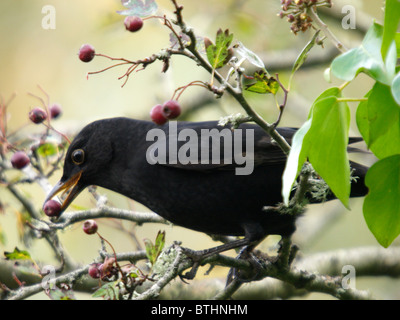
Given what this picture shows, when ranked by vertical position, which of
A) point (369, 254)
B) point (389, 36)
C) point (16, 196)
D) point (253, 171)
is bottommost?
point (369, 254)

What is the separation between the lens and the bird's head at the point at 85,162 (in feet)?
12.2

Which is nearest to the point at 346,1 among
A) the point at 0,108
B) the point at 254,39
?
the point at 254,39

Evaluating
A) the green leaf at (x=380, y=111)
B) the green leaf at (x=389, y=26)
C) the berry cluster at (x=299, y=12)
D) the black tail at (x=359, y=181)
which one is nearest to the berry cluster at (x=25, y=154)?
the berry cluster at (x=299, y=12)

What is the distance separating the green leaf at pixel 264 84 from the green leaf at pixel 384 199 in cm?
56

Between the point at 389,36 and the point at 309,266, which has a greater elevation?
the point at 389,36

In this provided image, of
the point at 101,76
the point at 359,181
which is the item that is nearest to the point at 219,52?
the point at 359,181

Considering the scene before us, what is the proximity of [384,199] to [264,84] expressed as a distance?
2.13 ft

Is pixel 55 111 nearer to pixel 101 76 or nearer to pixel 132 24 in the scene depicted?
pixel 132 24

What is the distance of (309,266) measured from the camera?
4398 mm

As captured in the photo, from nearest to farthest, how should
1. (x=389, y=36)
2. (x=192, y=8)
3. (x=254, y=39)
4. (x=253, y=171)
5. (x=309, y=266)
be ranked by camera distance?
(x=389, y=36)
(x=253, y=171)
(x=309, y=266)
(x=254, y=39)
(x=192, y=8)

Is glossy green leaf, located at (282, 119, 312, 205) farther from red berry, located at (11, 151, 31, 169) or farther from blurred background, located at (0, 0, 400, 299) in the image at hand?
blurred background, located at (0, 0, 400, 299)

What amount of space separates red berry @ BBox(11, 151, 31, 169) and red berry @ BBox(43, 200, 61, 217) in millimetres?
319

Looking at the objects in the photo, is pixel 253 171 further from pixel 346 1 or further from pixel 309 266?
pixel 346 1
